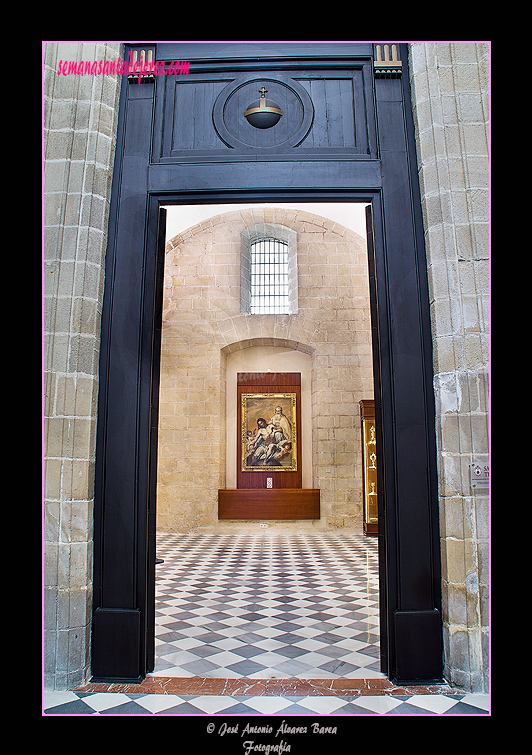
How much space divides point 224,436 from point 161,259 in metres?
7.89

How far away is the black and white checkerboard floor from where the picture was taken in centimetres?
258

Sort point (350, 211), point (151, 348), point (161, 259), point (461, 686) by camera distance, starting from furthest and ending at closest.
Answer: point (350, 211), point (161, 259), point (151, 348), point (461, 686)

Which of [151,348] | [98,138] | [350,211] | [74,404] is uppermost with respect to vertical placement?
[350,211]

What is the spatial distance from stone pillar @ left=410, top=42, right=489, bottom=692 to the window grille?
8.10 metres

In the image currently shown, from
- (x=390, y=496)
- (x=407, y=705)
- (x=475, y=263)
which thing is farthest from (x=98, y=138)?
(x=407, y=705)

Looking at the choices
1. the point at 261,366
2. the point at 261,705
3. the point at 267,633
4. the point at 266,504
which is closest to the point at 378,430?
the point at 261,705

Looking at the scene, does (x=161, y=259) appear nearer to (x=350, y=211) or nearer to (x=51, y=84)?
(x=51, y=84)

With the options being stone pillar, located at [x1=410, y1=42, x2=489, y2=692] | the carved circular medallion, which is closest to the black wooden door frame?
stone pillar, located at [x1=410, y1=42, x2=489, y2=692]

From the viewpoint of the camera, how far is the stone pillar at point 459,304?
9.33 ft

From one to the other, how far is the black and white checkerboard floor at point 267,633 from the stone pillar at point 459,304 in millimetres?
478

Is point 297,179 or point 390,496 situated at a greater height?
point 297,179

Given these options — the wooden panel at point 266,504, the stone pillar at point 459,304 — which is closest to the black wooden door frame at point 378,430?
the stone pillar at point 459,304

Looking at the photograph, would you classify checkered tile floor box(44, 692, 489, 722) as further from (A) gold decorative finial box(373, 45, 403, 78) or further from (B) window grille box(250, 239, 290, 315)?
(B) window grille box(250, 239, 290, 315)
